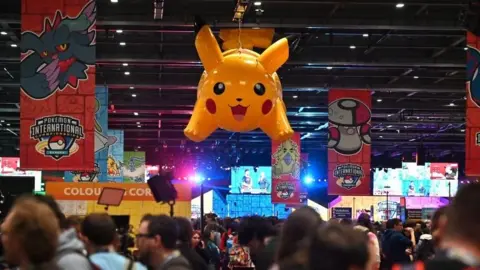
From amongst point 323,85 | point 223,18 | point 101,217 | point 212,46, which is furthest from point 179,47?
point 101,217

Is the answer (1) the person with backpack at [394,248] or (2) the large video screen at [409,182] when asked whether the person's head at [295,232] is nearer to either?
(1) the person with backpack at [394,248]

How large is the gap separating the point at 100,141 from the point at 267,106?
8967mm

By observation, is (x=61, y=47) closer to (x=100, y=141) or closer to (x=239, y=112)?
(x=239, y=112)

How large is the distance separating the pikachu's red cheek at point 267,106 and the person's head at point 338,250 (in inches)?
217

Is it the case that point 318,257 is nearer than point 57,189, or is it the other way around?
point 318,257

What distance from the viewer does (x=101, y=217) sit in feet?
13.7

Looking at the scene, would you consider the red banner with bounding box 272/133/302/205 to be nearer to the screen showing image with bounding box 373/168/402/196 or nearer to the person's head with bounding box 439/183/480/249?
the screen showing image with bounding box 373/168/402/196

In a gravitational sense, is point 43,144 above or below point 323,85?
below

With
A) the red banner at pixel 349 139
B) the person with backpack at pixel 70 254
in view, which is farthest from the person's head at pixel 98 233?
the red banner at pixel 349 139

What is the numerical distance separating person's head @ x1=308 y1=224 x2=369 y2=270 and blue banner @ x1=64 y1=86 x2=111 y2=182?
1310cm

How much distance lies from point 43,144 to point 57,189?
3.02 m

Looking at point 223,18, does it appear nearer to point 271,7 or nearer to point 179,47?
point 271,7

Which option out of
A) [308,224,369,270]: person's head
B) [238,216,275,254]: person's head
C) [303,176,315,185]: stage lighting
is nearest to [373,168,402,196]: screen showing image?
[303,176,315,185]: stage lighting

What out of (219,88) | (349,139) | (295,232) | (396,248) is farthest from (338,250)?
(349,139)
